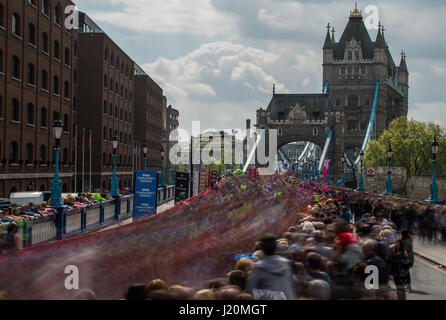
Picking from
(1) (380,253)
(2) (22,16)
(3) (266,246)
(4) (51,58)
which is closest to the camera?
(3) (266,246)

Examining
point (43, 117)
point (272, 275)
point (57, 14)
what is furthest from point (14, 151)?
point (272, 275)

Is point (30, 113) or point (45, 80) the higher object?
point (45, 80)

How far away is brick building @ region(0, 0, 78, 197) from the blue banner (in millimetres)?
15815

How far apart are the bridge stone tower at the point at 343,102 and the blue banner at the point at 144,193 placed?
8746 centimetres

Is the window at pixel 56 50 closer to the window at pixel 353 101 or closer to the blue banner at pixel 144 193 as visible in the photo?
the blue banner at pixel 144 193

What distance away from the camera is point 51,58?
41.0 meters

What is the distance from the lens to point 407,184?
2098 inches

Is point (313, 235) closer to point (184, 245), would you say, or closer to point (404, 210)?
point (184, 245)

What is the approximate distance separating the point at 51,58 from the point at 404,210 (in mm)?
29600

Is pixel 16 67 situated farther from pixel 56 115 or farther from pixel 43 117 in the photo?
pixel 56 115

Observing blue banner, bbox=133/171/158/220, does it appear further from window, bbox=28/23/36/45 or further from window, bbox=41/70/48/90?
window, bbox=41/70/48/90

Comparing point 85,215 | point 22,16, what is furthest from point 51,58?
point 85,215

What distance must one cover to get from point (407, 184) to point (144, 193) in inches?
1538

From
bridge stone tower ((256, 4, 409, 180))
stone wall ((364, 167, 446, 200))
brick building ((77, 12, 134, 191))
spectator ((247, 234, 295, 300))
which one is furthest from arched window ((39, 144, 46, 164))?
bridge stone tower ((256, 4, 409, 180))
